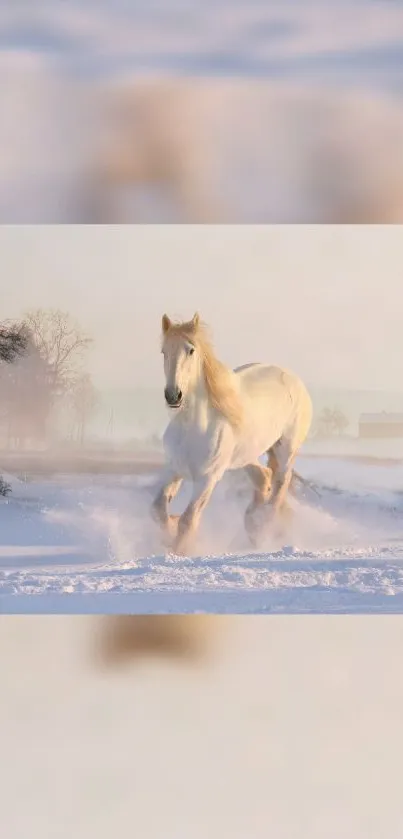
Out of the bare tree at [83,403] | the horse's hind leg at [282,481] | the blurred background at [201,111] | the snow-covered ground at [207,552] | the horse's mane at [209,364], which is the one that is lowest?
the snow-covered ground at [207,552]

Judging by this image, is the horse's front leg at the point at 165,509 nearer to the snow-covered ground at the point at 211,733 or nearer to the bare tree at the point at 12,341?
the snow-covered ground at the point at 211,733

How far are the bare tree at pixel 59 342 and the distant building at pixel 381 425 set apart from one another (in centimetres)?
82

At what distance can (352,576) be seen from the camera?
2.66m

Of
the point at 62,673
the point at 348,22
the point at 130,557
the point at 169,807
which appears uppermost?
the point at 348,22

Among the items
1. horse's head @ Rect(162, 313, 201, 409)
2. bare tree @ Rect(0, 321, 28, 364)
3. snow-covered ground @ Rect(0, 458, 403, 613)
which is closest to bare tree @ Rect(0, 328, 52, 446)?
bare tree @ Rect(0, 321, 28, 364)

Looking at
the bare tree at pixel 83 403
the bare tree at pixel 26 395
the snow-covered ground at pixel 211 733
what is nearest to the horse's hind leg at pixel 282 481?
the snow-covered ground at pixel 211 733

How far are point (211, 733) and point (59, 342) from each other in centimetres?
118

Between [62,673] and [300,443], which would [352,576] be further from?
[62,673]

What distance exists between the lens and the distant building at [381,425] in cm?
265

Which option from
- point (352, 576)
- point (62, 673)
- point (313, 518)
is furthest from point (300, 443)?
point (62, 673)

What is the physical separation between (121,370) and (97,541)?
0.49 metres

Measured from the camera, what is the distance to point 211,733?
8.55 ft

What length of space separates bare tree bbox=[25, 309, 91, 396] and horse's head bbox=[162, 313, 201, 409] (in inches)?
9.1

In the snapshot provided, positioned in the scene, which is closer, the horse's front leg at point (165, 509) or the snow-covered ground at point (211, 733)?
the snow-covered ground at point (211, 733)
